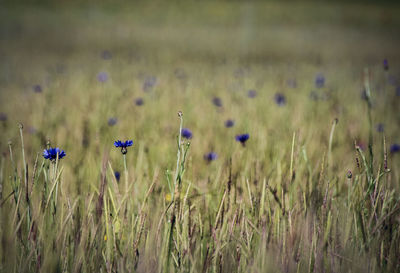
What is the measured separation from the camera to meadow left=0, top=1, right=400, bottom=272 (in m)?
0.81

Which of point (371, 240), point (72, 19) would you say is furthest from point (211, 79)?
point (72, 19)

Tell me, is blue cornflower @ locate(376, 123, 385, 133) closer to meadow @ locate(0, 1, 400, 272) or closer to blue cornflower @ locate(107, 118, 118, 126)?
meadow @ locate(0, 1, 400, 272)

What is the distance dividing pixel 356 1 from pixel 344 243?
31789mm

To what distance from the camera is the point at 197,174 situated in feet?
4.68

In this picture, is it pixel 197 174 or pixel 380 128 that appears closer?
pixel 197 174

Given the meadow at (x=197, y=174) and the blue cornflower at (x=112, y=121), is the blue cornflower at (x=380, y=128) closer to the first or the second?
the meadow at (x=197, y=174)

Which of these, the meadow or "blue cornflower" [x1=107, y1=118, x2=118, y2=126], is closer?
the meadow

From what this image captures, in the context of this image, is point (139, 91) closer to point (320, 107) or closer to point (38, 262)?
point (320, 107)

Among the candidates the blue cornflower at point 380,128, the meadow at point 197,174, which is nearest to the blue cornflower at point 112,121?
the meadow at point 197,174

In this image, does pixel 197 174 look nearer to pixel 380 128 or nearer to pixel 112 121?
pixel 112 121

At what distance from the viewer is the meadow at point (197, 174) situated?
0.81 metres

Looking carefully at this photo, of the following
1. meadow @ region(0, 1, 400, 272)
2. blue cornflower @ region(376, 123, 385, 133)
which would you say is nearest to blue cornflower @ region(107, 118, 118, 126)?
meadow @ region(0, 1, 400, 272)

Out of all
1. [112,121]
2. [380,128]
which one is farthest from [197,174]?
[380,128]

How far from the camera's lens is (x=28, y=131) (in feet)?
6.28
